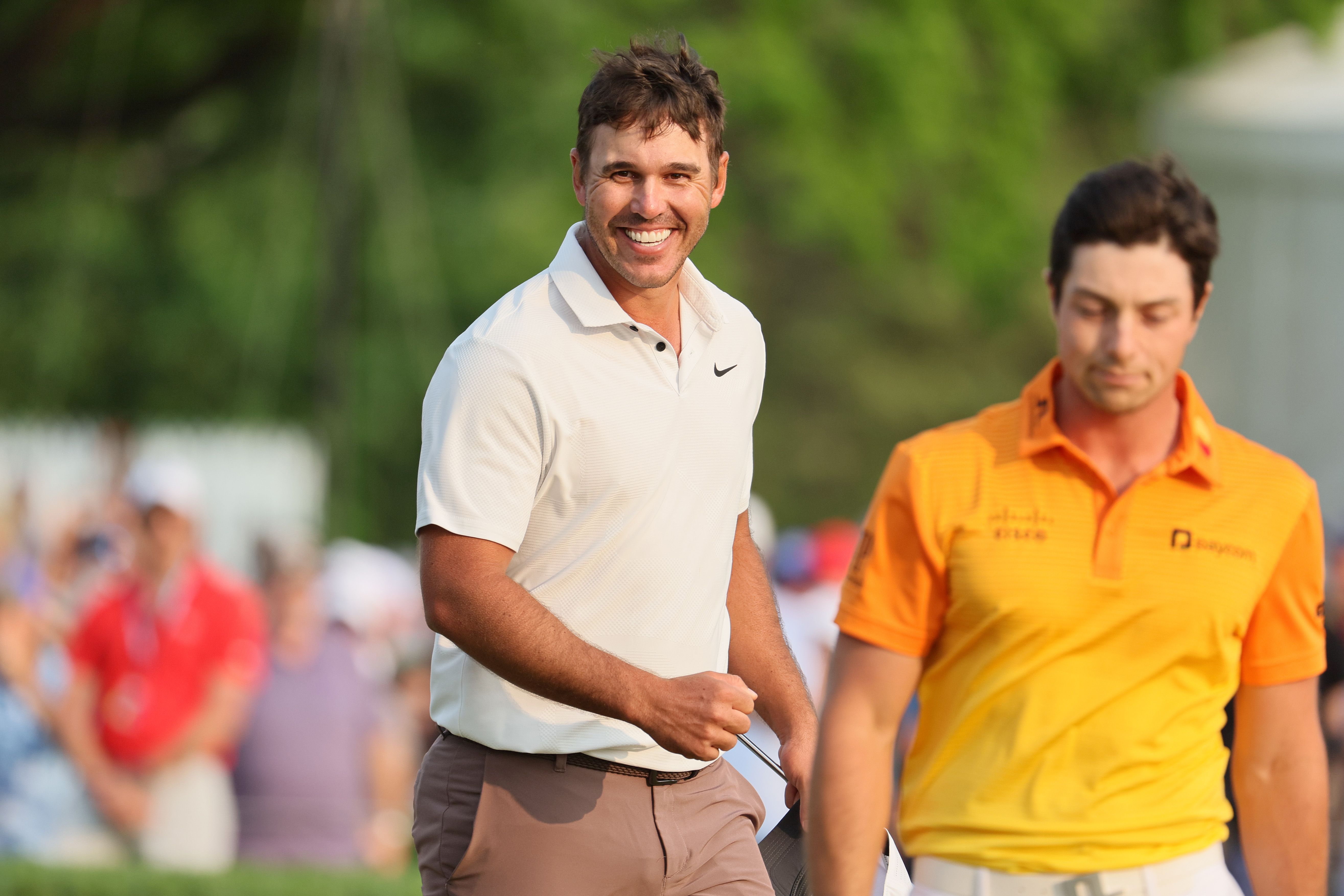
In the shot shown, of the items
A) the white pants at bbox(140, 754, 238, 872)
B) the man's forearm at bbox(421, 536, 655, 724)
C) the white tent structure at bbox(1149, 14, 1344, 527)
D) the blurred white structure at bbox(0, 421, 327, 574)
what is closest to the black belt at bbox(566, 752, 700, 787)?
the man's forearm at bbox(421, 536, 655, 724)

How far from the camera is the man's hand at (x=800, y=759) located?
13.0 ft

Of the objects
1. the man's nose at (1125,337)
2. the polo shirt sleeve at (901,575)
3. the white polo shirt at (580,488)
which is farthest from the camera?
the white polo shirt at (580,488)

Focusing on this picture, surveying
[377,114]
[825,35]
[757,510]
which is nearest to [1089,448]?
[757,510]

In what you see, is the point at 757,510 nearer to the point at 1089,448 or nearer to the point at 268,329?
the point at 1089,448

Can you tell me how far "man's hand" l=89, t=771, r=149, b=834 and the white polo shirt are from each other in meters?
5.75

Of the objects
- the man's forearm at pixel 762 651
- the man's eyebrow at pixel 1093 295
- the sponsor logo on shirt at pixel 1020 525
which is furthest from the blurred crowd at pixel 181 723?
the man's eyebrow at pixel 1093 295

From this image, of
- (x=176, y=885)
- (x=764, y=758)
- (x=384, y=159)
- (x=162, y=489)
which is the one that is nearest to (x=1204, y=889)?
(x=764, y=758)

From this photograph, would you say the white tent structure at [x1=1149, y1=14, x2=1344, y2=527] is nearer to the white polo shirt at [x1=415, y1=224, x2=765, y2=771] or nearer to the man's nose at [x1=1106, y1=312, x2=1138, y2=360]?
the white polo shirt at [x1=415, y1=224, x2=765, y2=771]

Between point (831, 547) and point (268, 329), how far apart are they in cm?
962

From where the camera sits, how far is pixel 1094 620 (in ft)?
10.3

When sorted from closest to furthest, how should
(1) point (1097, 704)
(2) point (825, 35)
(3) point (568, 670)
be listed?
(1) point (1097, 704) → (3) point (568, 670) → (2) point (825, 35)

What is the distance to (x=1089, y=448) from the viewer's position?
3262 mm

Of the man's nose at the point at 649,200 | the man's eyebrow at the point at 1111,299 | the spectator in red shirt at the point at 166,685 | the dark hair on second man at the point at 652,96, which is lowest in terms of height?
the spectator in red shirt at the point at 166,685

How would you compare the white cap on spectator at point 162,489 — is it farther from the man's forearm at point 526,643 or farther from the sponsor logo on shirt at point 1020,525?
the sponsor logo on shirt at point 1020,525
